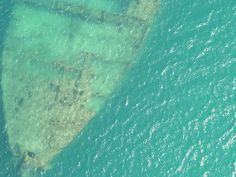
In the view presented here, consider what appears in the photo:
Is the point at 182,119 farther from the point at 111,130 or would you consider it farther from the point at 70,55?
the point at 70,55

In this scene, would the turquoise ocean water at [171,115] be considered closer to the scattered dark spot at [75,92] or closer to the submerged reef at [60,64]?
the submerged reef at [60,64]

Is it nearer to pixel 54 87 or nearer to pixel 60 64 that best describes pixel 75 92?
pixel 54 87

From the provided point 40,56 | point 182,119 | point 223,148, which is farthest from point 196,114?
point 40,56

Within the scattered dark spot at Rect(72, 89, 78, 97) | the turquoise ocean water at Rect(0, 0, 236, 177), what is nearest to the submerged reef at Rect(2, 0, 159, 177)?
the scattered dark spot at Rect(72, 89, 78, 97)

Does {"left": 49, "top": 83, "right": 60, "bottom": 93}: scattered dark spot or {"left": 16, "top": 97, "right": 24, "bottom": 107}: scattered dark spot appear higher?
{"left": 49, "top": 83, "right": 60, "bottom": 93}: scattered dark spot

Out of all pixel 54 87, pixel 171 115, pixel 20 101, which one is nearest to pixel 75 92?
pixel 54 87

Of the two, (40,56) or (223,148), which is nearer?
(223,148)

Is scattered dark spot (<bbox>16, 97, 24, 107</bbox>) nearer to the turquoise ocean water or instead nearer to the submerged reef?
the submerged reef

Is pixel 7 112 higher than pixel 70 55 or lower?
lower

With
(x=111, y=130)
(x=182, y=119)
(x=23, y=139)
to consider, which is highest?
(x=182, y=119)
